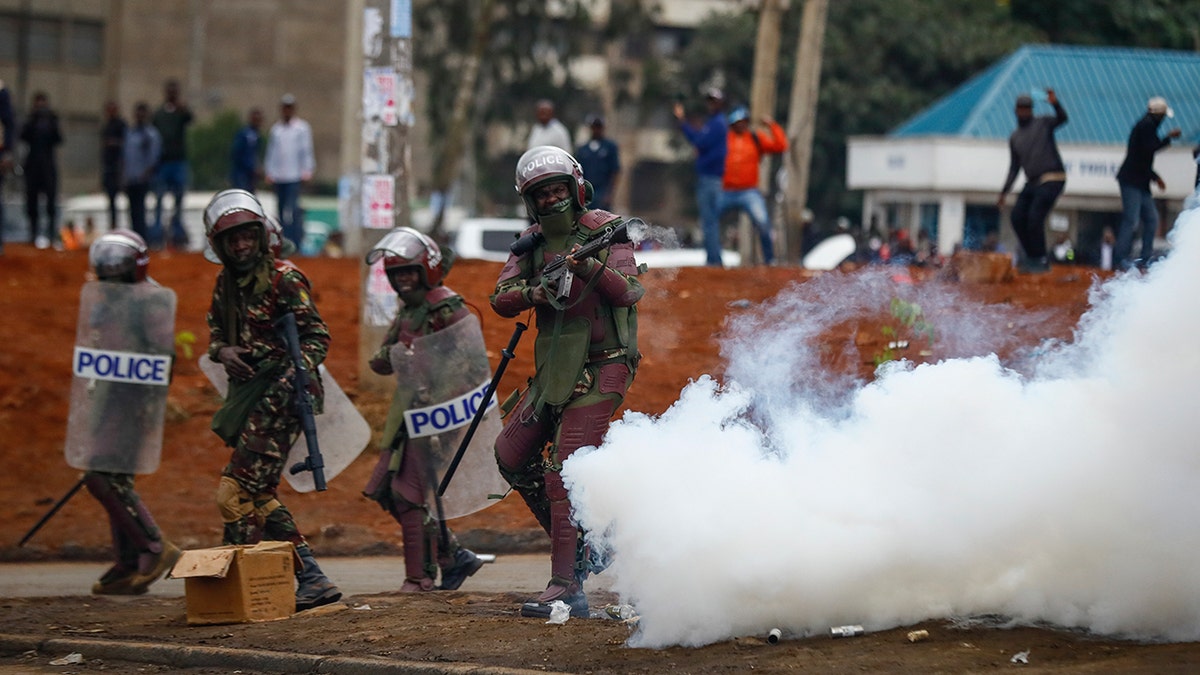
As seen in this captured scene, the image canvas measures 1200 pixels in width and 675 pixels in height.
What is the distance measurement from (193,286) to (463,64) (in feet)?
76.7

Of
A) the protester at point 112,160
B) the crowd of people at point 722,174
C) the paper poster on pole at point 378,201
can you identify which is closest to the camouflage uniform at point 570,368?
the paper poster on pole at point 378,201

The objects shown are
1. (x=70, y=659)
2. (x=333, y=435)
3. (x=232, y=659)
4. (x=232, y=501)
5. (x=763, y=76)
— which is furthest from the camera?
(x=763, y=76)

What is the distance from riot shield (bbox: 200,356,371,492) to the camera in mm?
9016

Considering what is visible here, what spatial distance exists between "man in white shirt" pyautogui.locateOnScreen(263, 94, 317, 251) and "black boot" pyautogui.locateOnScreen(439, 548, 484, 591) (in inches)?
427

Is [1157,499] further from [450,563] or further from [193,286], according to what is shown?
[193,286]

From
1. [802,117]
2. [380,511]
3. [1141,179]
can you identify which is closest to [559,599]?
[380,511]

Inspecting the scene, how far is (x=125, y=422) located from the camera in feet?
31.5

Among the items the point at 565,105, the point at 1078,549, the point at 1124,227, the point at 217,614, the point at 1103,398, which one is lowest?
the point at 217,614

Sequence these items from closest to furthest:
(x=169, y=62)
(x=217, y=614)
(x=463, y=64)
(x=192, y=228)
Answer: (x=217, y=614) → (x=463, y=64) → (x=192, y=228) → (x=169, y=62)

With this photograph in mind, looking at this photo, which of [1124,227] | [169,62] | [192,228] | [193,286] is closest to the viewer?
[1124,227]

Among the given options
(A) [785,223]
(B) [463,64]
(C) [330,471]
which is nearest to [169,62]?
(B) [463,64]

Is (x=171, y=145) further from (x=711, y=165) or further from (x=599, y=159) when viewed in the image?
(x=711, y=165)

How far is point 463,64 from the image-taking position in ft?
128

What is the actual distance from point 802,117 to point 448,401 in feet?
44.4
